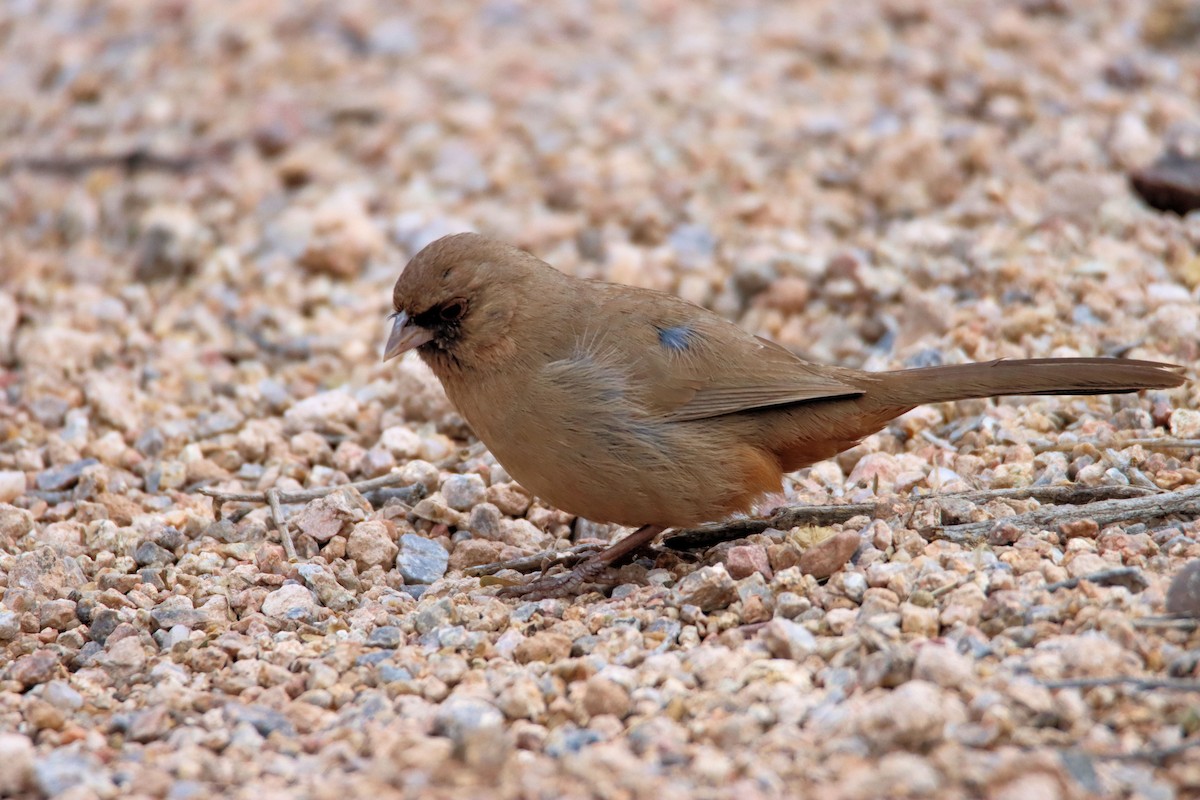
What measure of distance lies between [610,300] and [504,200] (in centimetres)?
244

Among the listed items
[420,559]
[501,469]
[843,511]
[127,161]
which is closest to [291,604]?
[420,559]

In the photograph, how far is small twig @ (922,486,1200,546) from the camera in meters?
4.12

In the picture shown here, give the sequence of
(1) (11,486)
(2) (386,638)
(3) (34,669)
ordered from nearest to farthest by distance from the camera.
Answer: (3) (34,669), (2) (386,638), (1) (11,486)

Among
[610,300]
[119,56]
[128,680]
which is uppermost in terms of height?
[119,56]

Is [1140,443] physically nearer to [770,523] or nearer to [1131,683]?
[770,523]

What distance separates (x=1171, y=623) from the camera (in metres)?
3.36

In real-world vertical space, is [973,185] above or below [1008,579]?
above

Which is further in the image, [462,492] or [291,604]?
[462,492]

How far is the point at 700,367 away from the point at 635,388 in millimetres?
240

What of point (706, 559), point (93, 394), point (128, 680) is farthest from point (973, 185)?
point (128, 680)

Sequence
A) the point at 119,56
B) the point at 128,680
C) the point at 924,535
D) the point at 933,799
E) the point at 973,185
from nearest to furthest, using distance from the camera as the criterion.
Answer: the point at 933,799 → the point at 128,680 → the point at 924,535 → the point at 973,185 → the point at 119,56

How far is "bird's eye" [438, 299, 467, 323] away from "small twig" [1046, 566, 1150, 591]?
2.11 metres

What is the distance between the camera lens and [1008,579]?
3721mm

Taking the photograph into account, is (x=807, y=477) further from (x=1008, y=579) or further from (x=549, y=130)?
(x=549, y=130)
